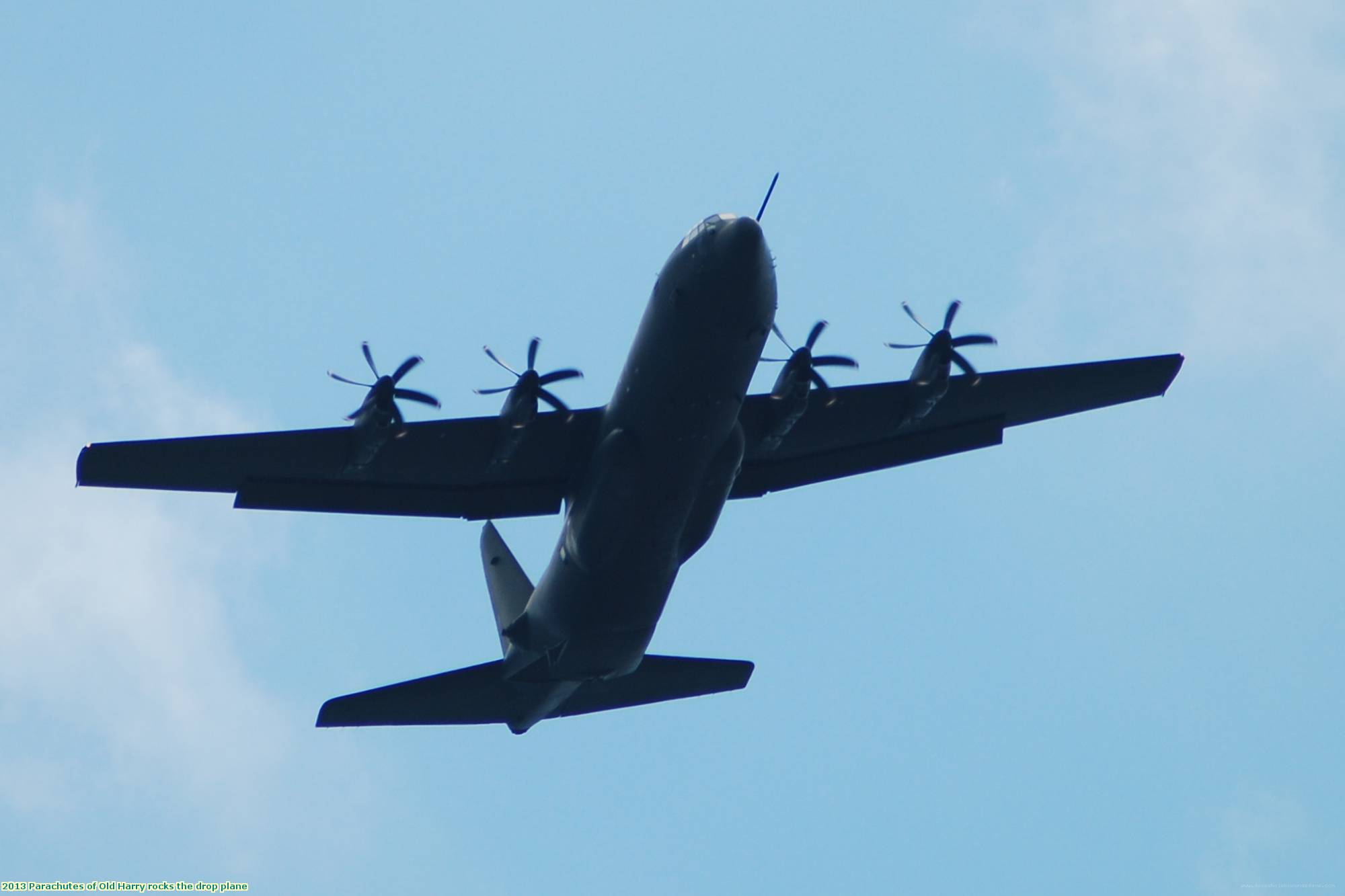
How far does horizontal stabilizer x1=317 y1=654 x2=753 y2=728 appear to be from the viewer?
33.2 meters

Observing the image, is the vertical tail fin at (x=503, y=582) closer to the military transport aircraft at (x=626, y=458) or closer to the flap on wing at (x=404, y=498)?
the military transport aircraft at (x=626, y=458)

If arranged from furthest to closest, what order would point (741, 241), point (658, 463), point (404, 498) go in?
1. point (404, 498)
2. point (658, 463)
3. point (741, 241)

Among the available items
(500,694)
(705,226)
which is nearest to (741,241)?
(705,226)

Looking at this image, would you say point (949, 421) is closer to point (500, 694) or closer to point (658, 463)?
point (658, 463)

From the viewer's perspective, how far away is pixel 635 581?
30.8m

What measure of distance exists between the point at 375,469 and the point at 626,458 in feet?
18.5

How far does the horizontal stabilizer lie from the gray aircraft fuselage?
1.11 meters

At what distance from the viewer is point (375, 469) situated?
32.1 meters

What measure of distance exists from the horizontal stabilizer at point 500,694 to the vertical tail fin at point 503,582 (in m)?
0.99

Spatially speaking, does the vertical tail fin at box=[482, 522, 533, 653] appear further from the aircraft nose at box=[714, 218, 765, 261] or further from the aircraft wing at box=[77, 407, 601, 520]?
the aircraft nose at box=[714, 218, 765, 261]

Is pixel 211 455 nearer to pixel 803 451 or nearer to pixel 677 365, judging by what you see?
pixel 677 365

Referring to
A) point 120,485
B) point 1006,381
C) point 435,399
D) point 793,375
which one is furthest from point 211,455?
point 1006,381

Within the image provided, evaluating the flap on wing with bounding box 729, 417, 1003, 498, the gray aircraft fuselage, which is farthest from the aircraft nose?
the flap on wing with bounding box 729, 417, 1003, 498

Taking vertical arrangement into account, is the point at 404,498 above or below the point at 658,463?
above
